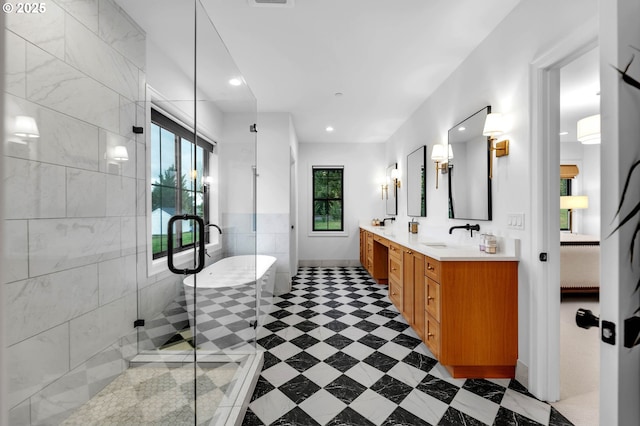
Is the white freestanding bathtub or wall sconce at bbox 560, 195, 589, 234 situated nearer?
the white freestanding bathtub

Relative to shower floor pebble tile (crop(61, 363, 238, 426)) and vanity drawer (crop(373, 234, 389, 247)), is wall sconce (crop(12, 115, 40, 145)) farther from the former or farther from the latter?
vanity drawer (crop(373, 234, 389, 247))

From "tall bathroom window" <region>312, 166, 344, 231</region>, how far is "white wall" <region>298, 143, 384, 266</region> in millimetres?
111

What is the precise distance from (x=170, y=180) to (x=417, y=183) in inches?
138

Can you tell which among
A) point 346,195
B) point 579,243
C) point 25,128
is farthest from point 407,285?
point 346,195

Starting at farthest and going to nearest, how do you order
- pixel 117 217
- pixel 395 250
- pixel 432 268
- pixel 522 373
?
pixel 395 250
pixel 432 268
pixel 522 373
pixel 117 217

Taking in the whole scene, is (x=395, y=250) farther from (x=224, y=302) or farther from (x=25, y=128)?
(x=25, y=128)

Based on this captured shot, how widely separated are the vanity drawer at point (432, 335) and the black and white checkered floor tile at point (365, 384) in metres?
A: 0.14

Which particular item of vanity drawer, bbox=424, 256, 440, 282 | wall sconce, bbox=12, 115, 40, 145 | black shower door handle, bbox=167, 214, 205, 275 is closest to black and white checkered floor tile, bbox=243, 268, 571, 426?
vanity drawer, bbox=424, 256, 440, 282

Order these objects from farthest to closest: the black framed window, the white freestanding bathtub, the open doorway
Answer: the black framed window, the open doorway, the white freestanding bathtub

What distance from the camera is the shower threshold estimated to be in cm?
125

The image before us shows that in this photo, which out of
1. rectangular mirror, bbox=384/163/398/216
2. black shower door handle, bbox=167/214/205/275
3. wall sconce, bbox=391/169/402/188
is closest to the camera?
black shower door handle, bbox=167/214/205/275

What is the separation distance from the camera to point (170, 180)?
4.71ft

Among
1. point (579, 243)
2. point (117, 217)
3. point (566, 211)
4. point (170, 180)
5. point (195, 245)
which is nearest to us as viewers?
point (117, 217)

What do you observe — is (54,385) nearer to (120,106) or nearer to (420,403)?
(120,106)
